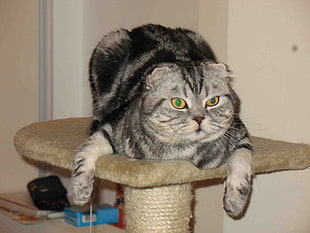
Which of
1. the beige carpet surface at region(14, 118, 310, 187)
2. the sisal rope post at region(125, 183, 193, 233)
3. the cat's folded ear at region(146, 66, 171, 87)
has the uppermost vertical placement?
the cat's folded ear at region(146, 66, 171, 87)

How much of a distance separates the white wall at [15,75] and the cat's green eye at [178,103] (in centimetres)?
163

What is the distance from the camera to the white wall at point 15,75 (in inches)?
112

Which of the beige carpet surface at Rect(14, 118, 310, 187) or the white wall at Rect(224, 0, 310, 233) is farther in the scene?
the white wall at Rect(224, 0, 310, 233)

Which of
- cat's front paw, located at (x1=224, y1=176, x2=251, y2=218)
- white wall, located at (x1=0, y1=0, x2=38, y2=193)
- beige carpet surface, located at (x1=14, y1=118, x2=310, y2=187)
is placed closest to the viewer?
beige carpet surface, located at (x1=14, y1=118, x2=310, y2=187)

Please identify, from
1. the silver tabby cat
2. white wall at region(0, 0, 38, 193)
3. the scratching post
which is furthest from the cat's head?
white wall at region(0, 0, 38, 193)

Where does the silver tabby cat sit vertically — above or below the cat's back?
below

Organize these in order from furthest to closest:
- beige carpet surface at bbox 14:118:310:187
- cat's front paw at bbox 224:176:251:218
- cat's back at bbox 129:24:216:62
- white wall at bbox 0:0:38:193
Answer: white wall at bbox 0:0:38:193
cat's back at bbox 129:24:216:62
cat's front paw at bbox 224:176:251:218
beige carpet surface at bbox 14:118:310:187

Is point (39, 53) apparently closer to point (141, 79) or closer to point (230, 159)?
point (141, 79)

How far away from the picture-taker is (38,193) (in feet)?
8.73

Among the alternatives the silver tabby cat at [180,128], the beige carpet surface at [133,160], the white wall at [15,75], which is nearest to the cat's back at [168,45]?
the silver tabby cat at [180,128]

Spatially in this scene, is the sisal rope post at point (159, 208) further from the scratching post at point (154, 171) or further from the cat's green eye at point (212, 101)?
the cat's green eye at point (212, 101)

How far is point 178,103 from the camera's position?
1.47 m

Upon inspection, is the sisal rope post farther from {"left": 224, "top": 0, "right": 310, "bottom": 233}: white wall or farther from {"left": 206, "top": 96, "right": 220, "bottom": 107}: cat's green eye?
{"left": 224, "top": 0, "right": 310, "bottom": 233}: white wall

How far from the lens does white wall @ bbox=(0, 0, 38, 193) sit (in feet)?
9.37
